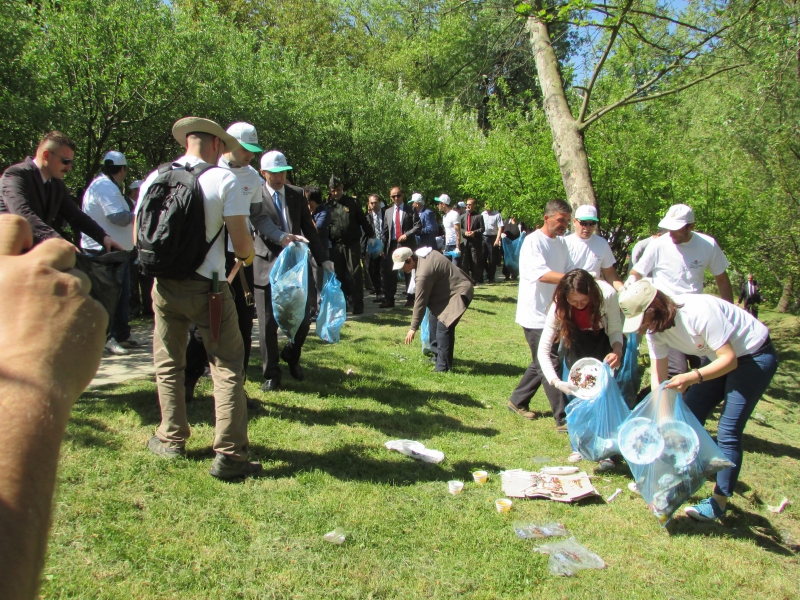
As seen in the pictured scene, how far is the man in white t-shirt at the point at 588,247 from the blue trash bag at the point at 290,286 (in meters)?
2.57

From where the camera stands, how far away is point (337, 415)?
5418mm

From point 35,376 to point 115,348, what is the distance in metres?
6.44

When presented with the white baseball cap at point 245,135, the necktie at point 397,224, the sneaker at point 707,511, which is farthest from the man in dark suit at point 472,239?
the sneaker at point 707,511

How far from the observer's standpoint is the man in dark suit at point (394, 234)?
37.1ft

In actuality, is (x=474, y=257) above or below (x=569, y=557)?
above

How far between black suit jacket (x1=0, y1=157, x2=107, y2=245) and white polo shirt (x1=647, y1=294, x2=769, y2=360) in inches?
156

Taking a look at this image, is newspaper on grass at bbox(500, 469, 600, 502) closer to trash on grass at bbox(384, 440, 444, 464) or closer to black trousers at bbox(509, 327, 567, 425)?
trash on grass at bbox(384, 440, 444, 464)

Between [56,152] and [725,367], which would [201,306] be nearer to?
[56,152]

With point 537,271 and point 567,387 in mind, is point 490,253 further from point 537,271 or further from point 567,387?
point 567,387

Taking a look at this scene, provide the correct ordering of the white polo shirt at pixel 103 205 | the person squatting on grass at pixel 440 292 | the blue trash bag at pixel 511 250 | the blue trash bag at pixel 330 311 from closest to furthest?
the blue trash bag at pixel 330 311 → the white polo shirt at pixel 103 205 → the person squatting on grass at pixel 440 292 → the blue trash bag at pixel 511 250

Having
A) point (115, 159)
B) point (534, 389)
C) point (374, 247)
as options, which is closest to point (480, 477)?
point (534, 389)

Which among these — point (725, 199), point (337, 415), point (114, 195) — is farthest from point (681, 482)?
point (725, 199)

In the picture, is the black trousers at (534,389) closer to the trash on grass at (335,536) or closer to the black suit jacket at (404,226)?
the trash on grass at (335,536)

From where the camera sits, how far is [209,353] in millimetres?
4031
